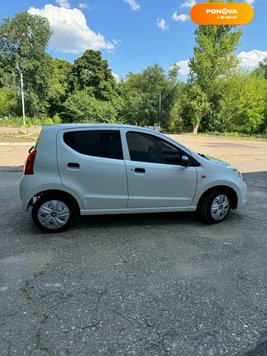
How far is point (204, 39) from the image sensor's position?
36781 millimetres

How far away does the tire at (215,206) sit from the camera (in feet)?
14.8

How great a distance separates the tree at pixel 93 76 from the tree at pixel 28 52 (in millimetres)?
5121

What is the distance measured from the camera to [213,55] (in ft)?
123

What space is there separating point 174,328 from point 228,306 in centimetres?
62

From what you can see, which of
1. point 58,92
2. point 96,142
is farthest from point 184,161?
point 58,92

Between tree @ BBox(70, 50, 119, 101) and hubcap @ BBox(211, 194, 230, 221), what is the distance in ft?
145

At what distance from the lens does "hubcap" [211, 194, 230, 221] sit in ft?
14.9

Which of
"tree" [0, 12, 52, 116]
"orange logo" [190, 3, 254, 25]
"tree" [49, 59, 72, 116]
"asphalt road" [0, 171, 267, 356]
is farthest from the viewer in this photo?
"tree" [49, 59, 72, 116]

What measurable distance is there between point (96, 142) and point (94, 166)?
376 mm

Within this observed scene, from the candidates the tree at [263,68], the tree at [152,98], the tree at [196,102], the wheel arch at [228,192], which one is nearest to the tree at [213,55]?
the tree at [196,102]

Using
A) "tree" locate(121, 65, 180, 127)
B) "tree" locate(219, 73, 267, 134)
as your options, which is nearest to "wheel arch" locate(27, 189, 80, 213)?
"tree" locate(219, 73, 267, 134)

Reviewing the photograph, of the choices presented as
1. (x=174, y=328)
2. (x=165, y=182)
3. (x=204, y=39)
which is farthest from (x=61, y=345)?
(x=204, y=39)

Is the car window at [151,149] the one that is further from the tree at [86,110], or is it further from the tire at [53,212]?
the tree at [86,110]

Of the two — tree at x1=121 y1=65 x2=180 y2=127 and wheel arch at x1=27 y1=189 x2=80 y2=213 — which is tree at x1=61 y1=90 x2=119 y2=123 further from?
wheel arch at x1=27 y1=189 x2=80 y2=213
